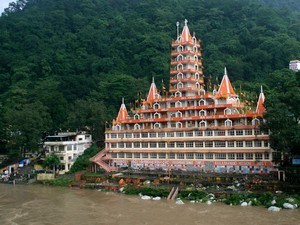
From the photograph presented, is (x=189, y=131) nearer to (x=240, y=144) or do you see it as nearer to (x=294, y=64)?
(x=240, y=144)

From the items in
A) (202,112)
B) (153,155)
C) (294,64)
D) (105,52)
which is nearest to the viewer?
(202,112)

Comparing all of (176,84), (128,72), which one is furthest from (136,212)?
(128,72)

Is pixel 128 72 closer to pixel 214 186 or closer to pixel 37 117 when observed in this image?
pixel 37 117

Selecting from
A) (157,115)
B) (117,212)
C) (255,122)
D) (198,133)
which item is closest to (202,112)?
(198,133)

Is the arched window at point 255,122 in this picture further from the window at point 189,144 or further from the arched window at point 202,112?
the window at point 189,144

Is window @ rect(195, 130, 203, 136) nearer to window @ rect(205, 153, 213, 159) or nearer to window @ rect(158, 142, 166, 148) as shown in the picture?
window @ rect(205, 153, 213, 159)

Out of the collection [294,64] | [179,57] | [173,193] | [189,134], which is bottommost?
[173,193]
